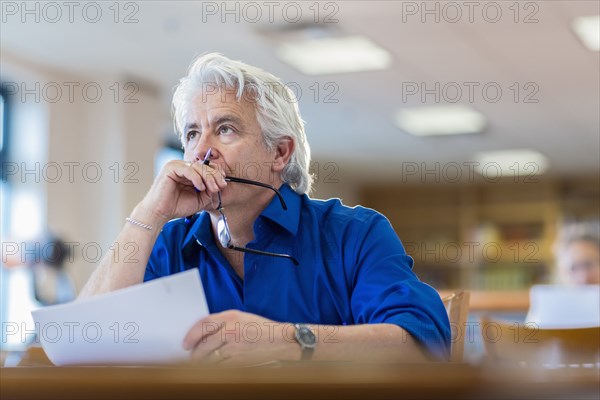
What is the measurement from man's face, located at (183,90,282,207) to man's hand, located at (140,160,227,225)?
0.04 metres

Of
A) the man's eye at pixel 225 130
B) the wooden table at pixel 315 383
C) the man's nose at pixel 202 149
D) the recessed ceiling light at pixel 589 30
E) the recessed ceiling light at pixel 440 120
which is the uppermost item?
the recessed ceiling light at pixel 589 30

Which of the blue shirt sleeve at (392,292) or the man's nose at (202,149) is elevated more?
the man's nose at (202,149)

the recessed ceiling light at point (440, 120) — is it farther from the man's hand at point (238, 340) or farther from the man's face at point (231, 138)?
the man's hand at point (238, 340)

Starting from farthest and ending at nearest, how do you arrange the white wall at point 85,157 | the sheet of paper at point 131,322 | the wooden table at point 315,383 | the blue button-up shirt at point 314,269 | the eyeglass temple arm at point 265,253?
the white wall at point 85,157 < the eyeglass temple arm at point 265,253 < the blue button-up shirt at point 314,269 < the sheet of paper at point 131,322 < the wooden table at point 315,383

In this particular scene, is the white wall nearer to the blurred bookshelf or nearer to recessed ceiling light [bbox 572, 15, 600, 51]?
recessed ceiling light [bbox 572, 15, 600, 51]

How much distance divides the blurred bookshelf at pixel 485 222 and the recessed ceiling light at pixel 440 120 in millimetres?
2286

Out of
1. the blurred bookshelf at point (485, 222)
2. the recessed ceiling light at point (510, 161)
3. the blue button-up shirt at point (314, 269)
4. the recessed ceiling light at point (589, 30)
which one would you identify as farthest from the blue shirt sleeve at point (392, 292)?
the blurred bookshelf at point (485, 222)

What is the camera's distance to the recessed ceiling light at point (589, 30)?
14.8ft

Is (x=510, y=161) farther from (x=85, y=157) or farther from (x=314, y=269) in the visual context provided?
(x=314, y=269)

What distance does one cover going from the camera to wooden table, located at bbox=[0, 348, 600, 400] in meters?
0.39

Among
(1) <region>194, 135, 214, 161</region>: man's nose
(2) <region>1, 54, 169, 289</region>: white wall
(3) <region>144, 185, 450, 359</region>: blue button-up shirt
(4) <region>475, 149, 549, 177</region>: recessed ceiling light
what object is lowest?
(3) <region>144, 185, 450, 359</region>: blue button-up shirt

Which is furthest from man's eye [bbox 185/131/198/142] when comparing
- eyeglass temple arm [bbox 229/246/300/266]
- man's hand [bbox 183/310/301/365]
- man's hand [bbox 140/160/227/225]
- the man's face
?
man's hand [bbox 183/310/301/365]

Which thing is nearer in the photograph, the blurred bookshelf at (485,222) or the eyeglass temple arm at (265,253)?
the eyeglass temple arm at (265,253)

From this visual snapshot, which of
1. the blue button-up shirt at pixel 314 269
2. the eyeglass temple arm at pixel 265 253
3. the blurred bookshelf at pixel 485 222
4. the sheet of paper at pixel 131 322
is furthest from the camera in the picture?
the blurred bookshelf at pixel 485 222
